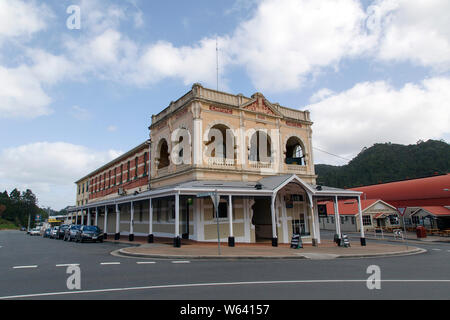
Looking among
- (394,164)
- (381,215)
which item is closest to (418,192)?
(381,215)

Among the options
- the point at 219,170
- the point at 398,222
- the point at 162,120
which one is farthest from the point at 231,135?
the point at 398,222

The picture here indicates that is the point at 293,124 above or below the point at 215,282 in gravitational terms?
above

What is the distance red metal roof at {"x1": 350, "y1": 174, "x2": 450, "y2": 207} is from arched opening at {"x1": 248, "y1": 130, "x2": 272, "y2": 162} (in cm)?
2485

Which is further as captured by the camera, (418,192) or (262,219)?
(418,192)

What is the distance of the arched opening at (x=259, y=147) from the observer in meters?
23.3

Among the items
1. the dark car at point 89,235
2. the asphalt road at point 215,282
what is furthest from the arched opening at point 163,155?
the asphalt road at point 215,282

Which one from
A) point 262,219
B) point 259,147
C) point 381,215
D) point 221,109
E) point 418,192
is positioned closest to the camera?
point 221,109

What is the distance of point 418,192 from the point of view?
135 feet

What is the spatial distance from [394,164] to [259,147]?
65.2 meters

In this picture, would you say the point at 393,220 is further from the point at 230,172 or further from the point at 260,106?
the point at 230,172

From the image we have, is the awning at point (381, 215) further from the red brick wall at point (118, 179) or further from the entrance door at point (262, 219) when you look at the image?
the red brick wall at point (118, 179)

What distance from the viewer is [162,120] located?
78.9 feet
